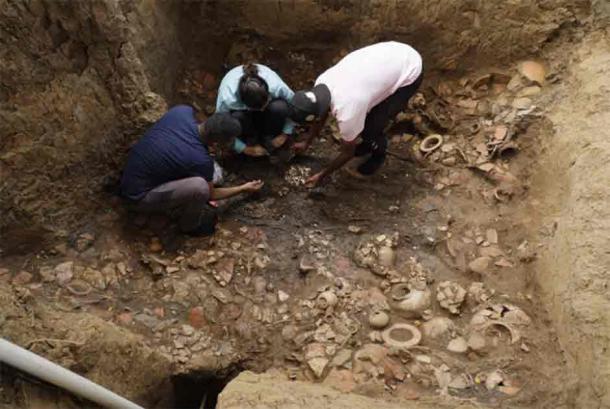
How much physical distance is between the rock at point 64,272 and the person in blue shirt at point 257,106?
132cm

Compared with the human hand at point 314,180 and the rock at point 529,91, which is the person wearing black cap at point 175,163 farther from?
the rock at point 529,91

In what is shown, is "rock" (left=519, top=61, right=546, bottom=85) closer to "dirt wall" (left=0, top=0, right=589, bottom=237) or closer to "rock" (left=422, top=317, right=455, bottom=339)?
"dirt wall" (left=0, top=0, right=589, bottom=237)

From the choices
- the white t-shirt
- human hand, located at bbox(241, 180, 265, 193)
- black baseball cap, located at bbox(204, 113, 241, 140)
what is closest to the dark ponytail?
black baseball cap, located at bbox(204, 113, 241, 140)

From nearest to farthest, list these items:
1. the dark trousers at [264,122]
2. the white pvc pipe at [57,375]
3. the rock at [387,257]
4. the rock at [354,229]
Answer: the white pvc pipe at [57,375] < the rock at [387,257] < the dark trousers at [264,122] < the rock at [354,229]

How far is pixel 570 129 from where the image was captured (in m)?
3.34

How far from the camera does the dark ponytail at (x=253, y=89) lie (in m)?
3.29

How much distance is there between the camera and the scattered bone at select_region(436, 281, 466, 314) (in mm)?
3074

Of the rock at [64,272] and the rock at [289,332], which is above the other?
the rock at [64,272]

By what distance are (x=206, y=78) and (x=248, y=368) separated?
7.72 ft

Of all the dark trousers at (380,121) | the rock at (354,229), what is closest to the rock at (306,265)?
the rock at (354,229)

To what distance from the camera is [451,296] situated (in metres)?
3.12

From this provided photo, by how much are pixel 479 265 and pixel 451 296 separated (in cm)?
33

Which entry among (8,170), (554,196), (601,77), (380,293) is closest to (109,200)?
(8,170)

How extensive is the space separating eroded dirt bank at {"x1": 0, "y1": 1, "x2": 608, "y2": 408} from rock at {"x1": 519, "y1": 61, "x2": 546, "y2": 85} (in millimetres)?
38
